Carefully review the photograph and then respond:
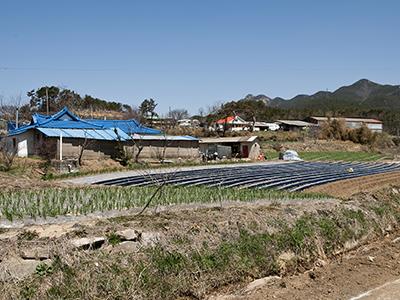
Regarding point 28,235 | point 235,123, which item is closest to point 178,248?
point 28,235

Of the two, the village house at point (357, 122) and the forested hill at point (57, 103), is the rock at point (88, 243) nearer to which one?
the forested hill at point (57, 103)

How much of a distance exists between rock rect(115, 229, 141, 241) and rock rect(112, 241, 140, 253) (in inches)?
3.1

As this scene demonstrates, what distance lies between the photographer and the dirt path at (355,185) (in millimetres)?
20156

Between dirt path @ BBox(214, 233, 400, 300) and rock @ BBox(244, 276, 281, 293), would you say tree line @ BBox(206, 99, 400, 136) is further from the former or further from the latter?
rock @ BBox(244, 276, 281, 293)

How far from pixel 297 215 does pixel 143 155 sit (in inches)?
963

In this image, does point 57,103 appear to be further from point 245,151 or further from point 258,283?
point 258,283

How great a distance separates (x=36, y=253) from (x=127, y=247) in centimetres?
137

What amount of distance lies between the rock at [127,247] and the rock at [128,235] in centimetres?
8

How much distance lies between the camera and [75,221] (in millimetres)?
8531

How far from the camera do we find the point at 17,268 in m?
6.31

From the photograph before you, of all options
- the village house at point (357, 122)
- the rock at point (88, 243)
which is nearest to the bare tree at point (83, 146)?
the rock at point (88, 243)

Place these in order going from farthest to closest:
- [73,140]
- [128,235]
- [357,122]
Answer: [357,122] < [73,140] < [128,235]

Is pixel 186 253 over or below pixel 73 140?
below

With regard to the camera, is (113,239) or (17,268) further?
(113,239)
